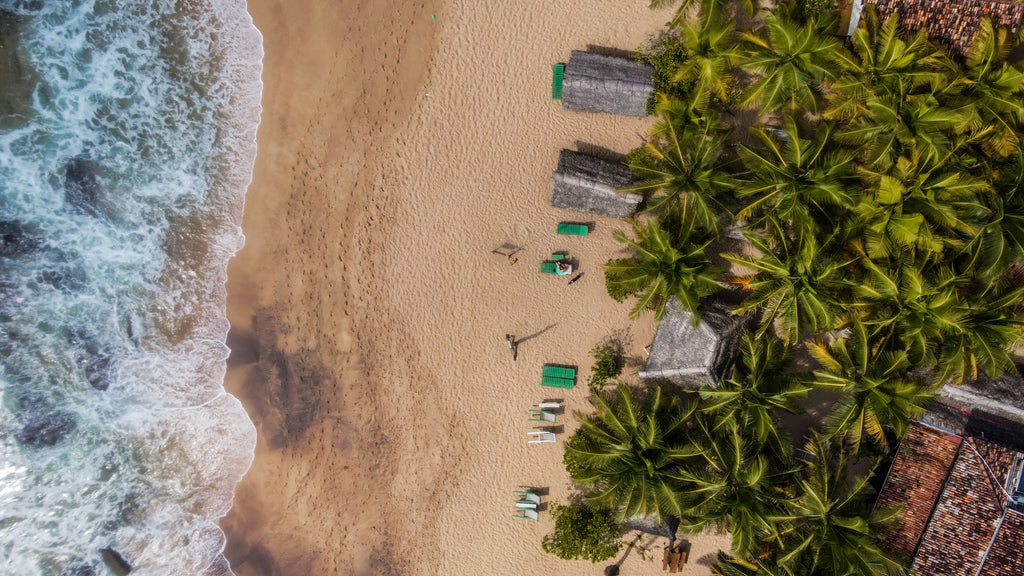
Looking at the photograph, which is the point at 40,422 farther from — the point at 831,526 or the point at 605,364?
the point at 831,526

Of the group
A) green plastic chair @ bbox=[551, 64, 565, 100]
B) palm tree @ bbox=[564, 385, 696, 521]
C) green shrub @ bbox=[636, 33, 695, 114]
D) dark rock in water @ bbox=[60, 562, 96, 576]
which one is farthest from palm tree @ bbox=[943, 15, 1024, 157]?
dark rock in water @ bbox=[60, 562, 96, 576]

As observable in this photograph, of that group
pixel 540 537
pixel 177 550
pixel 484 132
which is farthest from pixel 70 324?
pixel 540 537

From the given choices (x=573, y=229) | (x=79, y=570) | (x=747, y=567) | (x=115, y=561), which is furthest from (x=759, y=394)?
(x=79, y=570)

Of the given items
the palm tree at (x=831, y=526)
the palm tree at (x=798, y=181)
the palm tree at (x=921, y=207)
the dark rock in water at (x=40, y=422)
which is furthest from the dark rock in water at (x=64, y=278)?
the palm tree at (x=921, y=207)

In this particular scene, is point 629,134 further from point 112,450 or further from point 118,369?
point 112,450

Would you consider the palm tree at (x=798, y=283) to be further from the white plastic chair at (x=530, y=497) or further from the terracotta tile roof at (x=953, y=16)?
the white plastic chair at (x=530, y=497)

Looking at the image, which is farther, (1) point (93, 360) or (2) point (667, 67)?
(1) point (93, 360)
